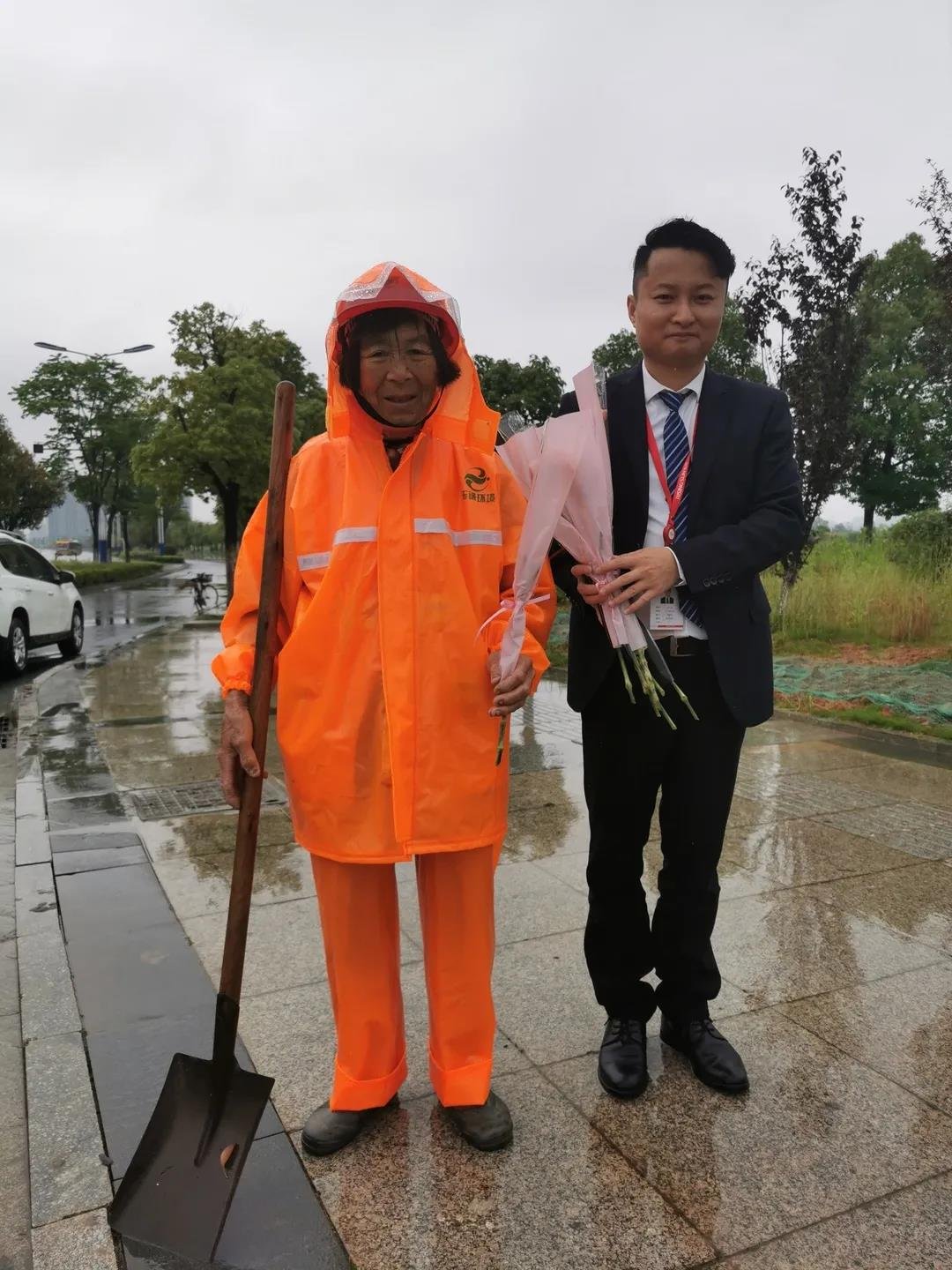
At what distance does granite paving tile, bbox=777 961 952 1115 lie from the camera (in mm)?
2621

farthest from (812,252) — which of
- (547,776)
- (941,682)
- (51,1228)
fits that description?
(51,1228)

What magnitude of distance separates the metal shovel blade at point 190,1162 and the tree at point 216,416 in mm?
19293

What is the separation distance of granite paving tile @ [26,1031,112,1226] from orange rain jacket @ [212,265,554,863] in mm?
926

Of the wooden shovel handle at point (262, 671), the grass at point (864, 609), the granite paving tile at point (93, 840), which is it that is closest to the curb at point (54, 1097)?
the granite paving tile at point (93, 840)

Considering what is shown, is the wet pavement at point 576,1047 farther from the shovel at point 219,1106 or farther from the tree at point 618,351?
the tree at point 618,351

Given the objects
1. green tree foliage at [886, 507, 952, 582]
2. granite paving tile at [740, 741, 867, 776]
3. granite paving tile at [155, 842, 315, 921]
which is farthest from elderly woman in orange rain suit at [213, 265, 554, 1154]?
green tree foliage at [886, 507, 952, 582]

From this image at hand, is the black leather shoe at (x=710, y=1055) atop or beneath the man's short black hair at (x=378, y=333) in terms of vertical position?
beneath

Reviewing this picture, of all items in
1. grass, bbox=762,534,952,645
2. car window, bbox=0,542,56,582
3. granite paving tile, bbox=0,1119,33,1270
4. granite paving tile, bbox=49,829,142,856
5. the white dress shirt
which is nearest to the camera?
granite paving tile, bbox=0,1119,33,1270

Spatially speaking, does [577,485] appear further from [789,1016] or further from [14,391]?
[14,391]

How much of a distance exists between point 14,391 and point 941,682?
3797 cm

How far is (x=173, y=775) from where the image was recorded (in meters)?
6.25

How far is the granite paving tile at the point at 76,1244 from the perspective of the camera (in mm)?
1993

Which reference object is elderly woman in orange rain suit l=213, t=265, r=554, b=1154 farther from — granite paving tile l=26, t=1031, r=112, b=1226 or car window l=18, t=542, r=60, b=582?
car window l=18, t=542, r=60, b=582

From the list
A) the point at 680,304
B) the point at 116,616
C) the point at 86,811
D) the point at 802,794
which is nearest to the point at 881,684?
the point at 802,794
